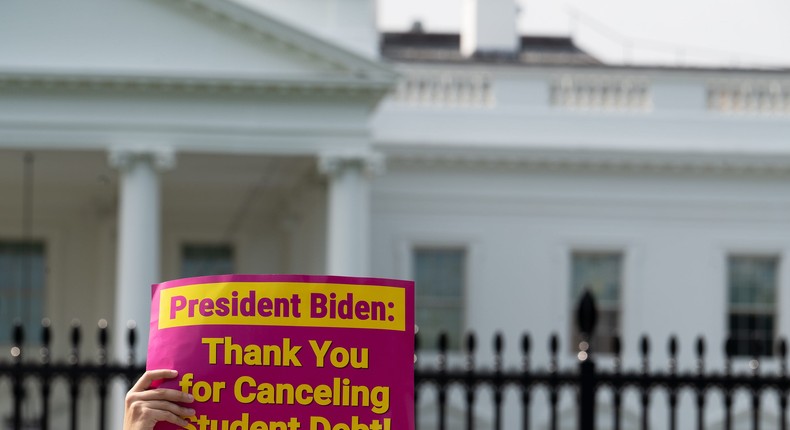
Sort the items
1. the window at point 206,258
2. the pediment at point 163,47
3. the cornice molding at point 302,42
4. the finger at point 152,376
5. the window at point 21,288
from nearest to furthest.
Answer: the finger at point 152,376, the cornice molding at point 302,42, the pediment at point 163,47, the window at point 21,288, the window at point 206,258

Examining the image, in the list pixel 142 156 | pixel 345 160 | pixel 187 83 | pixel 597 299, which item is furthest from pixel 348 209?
pixel 597 299

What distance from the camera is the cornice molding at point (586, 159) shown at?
2492 centimetres

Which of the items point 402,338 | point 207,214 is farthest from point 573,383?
point 207,214

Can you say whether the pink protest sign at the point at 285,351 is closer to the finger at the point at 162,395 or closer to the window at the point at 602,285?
the finger at the point at 162,395

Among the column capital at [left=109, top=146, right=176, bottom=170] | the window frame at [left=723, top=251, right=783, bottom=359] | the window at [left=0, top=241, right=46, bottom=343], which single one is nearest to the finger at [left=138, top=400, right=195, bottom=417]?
the column capital at [left=109, top=146, right=176, bottom=170]

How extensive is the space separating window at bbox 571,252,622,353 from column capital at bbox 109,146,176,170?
729cm

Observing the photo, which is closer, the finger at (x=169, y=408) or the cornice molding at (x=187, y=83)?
the finger at (x=169, y=408)

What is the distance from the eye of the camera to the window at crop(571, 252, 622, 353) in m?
25.2

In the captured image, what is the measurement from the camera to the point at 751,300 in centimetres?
2528

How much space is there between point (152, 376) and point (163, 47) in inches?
689

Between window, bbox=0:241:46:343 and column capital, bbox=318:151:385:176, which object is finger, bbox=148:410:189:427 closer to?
column capital, bbox=318:151:385:176

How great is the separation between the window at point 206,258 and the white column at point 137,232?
681 centimetres

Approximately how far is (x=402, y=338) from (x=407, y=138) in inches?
823

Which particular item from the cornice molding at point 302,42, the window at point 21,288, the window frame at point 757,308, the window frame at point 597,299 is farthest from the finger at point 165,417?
the window at point 21,288
